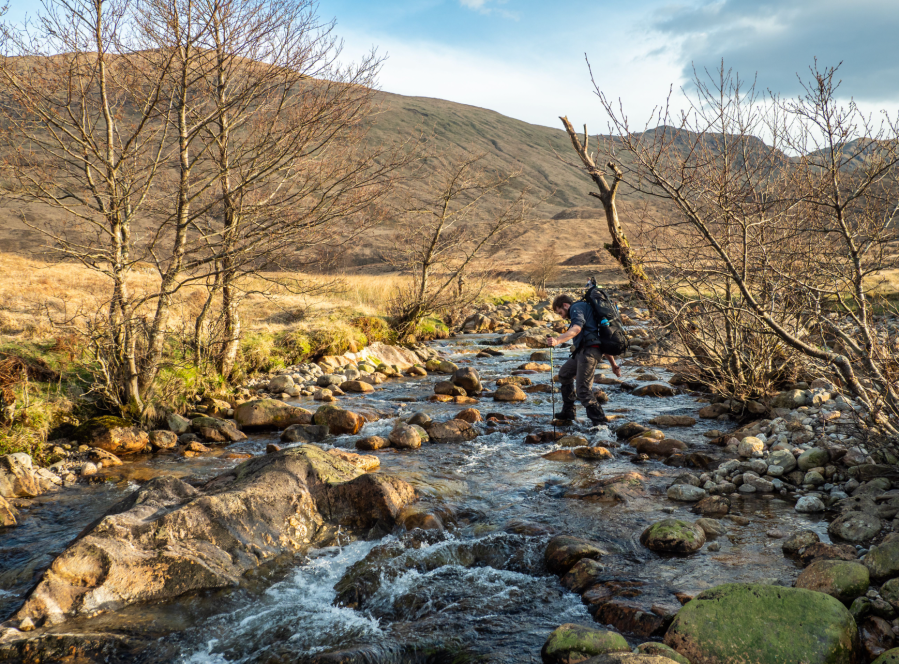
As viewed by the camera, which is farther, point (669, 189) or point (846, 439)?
point (846, 439)

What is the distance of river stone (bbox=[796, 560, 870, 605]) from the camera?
3.63m

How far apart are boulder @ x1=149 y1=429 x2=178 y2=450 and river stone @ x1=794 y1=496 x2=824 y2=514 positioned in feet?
23.6

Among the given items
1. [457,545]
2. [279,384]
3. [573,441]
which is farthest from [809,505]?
[279,384]

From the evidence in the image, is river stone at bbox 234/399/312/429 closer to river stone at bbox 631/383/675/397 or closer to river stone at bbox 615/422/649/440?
river stone at bbox 615/422/649/440

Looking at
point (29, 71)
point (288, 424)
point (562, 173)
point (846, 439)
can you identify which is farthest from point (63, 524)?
point (562, 173)

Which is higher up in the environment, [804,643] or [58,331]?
[58,331]

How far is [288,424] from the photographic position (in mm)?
8875

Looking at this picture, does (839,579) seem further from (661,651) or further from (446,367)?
(446,367)

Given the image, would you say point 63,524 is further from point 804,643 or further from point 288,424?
point 804,643

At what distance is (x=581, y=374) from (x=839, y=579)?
5.11m

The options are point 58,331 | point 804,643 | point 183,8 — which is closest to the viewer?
point 804,643

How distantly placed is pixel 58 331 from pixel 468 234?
35.2 feet

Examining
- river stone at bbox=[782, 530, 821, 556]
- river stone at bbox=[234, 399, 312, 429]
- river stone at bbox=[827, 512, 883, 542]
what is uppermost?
river stone at bbox=[827, 512, 883, 542]

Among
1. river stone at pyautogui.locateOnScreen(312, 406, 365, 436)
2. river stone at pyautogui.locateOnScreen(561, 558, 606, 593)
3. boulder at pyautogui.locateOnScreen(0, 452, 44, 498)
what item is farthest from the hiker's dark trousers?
boulder at pyautogui.locateOnScreen(0, 452, 44, 498)
